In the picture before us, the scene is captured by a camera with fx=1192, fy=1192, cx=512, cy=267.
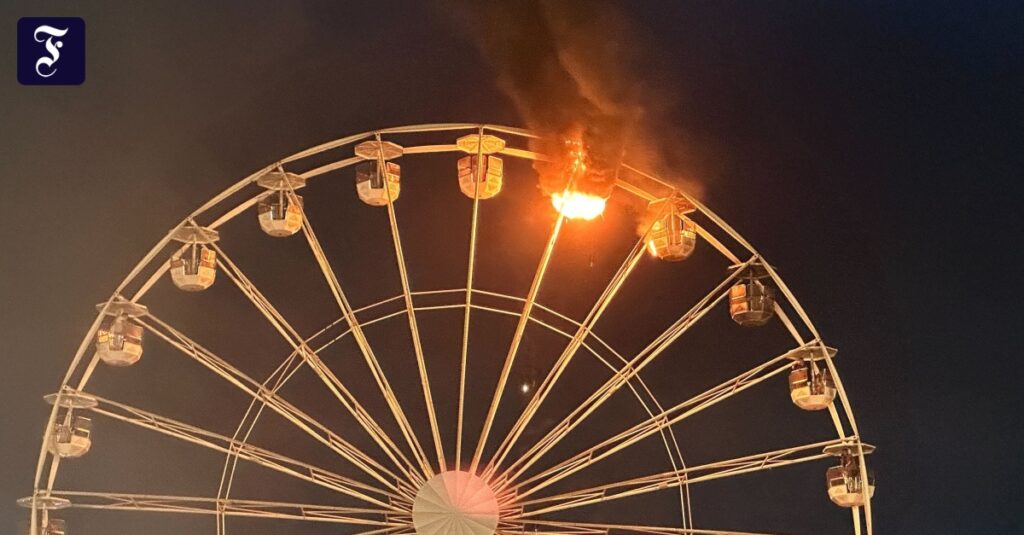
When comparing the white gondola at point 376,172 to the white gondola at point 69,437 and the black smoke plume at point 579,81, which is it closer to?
the black smoke plume at point 579,81

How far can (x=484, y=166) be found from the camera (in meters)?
7.64

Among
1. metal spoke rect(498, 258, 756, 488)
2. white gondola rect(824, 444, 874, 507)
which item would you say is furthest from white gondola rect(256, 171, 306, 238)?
white gondola rect(824, 444, 874, 507)

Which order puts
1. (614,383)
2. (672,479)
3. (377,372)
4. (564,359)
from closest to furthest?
1. (564,359)
2. (377,372)
3. (614,383)
4. (672,479)

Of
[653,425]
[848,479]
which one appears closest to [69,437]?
[653,425]

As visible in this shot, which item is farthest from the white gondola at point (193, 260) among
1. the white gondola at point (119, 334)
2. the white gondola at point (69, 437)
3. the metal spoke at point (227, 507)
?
the metal spoke at point (227, 507)

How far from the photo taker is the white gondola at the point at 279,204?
746cm

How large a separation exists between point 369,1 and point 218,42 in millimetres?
1228

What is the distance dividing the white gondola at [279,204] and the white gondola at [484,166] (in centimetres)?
103

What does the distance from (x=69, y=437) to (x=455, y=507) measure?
2.50 meters

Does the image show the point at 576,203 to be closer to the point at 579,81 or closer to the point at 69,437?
the point at 579,81

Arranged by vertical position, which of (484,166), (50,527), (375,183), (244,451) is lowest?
(50,527)

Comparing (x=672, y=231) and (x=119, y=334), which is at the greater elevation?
(x=672, y=231)

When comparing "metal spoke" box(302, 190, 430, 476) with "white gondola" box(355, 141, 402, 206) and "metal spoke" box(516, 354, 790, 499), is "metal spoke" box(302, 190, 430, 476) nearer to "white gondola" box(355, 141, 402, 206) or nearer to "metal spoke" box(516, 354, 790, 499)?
"white gondola" box(355, 141, 402, 206)

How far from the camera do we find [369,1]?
937 centimetres
